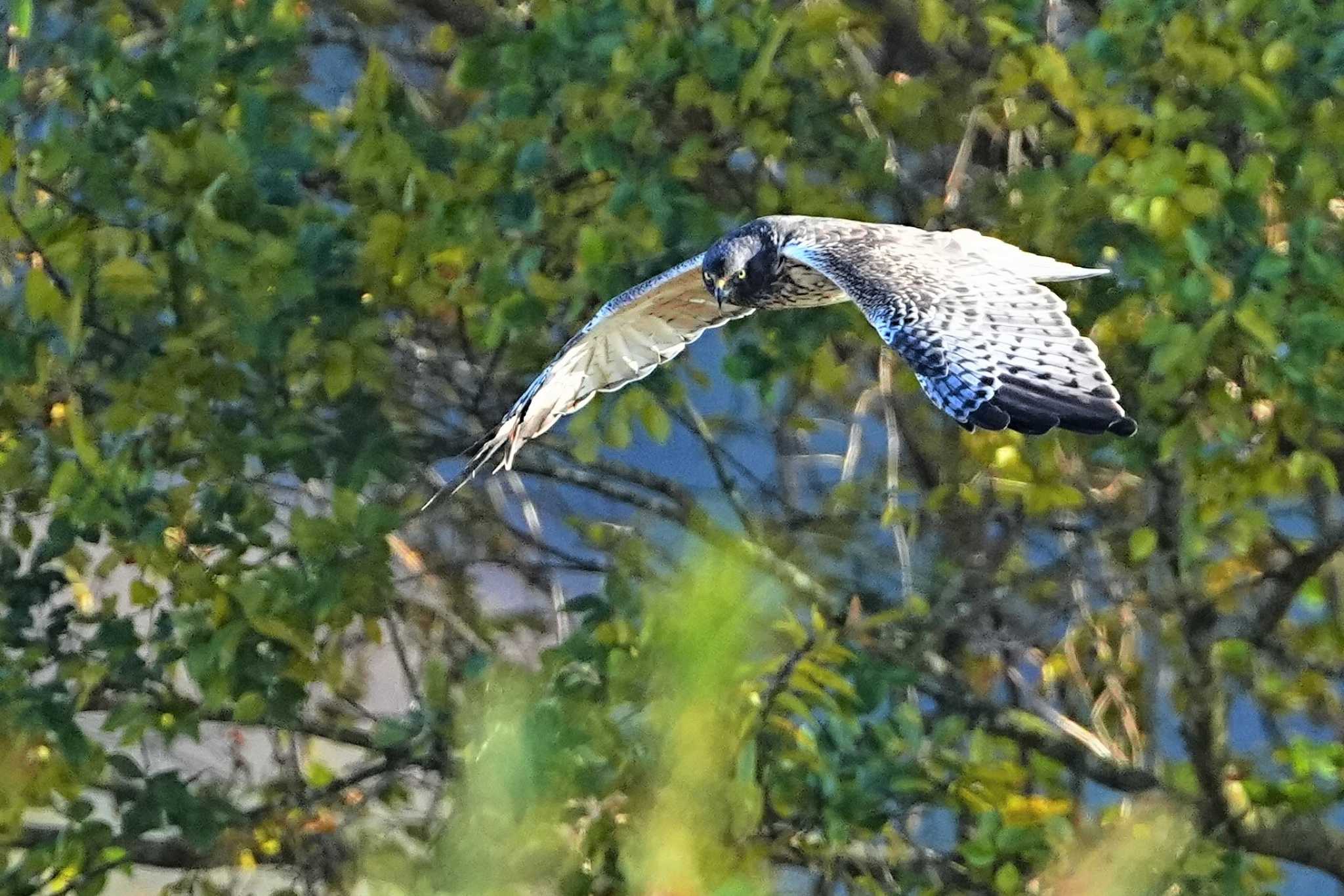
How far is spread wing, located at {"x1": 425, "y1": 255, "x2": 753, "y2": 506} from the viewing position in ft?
6.58

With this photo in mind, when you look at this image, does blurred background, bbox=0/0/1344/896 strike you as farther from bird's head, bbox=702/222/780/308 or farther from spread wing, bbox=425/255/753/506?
bird's head, bbox=702/222/780/308

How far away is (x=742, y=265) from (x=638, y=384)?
50 centimetres

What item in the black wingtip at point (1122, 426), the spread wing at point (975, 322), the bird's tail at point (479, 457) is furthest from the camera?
the bird's tail at point (479, 457)

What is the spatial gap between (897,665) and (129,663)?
1079mm

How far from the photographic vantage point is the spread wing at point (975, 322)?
57.0 inches

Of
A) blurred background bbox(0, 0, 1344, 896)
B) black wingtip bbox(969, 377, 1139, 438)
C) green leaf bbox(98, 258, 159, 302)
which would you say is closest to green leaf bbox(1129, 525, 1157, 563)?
blurred background bbox(0, 0, 1344, 896)

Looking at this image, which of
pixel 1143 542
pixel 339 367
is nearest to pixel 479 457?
pixel 339 367

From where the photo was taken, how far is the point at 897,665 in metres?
2.48

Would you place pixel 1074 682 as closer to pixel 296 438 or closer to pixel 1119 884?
pixel 296 438

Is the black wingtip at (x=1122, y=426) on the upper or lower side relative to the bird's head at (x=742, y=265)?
upper

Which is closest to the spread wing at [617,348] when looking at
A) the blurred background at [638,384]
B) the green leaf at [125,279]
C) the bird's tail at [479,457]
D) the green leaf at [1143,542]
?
the bird's tail at [479,457]

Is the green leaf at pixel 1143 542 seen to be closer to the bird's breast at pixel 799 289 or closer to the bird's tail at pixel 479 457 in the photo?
the bird's breast at pixel 799 289

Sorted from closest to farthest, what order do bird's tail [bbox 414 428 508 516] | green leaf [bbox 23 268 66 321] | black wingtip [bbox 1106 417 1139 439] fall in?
black wingtip [bbox 1106 417 1139 439]
bird's tail [bbox 414 428 508 516]
green leaf [bbox 23 268 66 321]

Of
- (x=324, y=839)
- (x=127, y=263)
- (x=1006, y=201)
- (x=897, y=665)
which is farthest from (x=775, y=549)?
(x=127, y=263)
